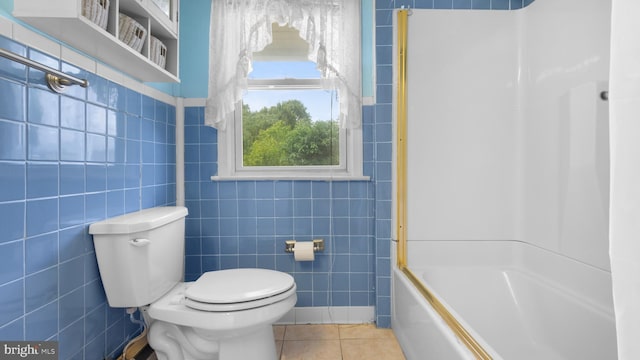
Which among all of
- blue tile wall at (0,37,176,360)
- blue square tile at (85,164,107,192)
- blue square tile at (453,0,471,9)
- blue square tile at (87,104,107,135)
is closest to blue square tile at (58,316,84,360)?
blue tile wall at (0,37,176,360)

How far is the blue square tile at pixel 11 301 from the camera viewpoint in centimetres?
100

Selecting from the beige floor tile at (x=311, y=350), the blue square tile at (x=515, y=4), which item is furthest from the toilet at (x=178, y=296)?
the blue square tile at (x=515, y=4)

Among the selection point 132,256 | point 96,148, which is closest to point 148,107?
point 96,148

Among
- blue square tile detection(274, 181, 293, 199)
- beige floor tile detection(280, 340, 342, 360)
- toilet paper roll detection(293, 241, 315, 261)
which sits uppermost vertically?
blue square tile detection(274, 181, 293, 199)

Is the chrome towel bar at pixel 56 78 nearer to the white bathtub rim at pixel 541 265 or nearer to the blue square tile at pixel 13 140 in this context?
Result: the blue square tile at pixel 13 140

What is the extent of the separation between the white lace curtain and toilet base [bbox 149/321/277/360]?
3.49 feet

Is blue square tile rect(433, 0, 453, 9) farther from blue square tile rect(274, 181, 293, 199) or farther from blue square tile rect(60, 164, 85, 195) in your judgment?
blue square tile rect(60, 164, 85, 195)

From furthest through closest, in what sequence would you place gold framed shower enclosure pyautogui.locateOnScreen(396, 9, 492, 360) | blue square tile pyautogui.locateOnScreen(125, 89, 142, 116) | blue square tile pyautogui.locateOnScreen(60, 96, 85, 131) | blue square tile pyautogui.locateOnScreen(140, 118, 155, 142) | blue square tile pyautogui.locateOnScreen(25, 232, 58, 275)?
gold framed shower enclosure pyautogui.locateOnScreen(396, 9, 492, 360)
blue square tile pyautogui.locateOnScreen(140, 118, 155, 142)
blue square tile pyautogui.locateOnScreen(125, 89, 142, 116)
blue square tile pyautogui.locateOnScreen(60, 96, 85, 131)
blue square tile pyautogui.locateOnScreen(25, 232, 58, 275)

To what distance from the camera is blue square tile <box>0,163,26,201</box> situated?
994 mm

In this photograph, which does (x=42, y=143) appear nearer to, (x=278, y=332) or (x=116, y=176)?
(x=116, y=176)

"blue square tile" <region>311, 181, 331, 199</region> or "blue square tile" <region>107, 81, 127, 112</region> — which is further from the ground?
"blue square tile" <region>107, 81, 127, 112</region>

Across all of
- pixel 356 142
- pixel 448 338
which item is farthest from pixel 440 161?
pixel 448 338

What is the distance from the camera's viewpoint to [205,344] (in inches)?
58.5

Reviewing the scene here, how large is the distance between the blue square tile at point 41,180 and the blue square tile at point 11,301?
26 centimetres
